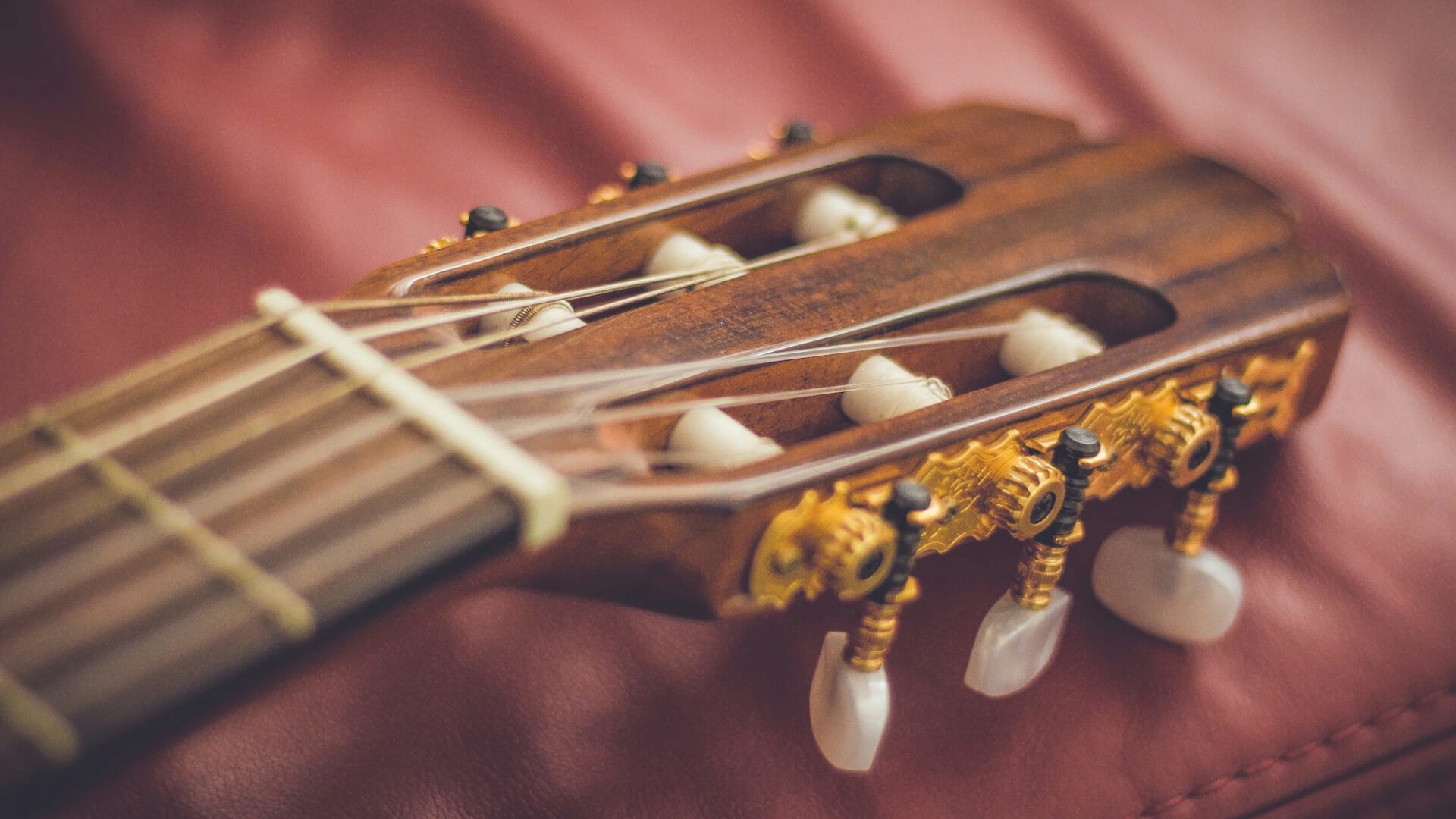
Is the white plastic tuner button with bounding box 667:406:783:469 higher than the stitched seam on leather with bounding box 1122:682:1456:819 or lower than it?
higher

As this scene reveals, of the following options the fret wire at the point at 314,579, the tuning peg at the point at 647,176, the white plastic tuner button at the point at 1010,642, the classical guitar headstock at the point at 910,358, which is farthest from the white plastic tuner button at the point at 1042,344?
the fret wire at the point at 314,579

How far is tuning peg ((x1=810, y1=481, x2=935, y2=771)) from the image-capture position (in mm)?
489

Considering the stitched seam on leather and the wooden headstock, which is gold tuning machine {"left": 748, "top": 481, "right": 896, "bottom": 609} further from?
the stitched seam on leather

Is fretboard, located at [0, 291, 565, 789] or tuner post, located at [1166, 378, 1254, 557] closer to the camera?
fretboard, located at [0, 291, 565, 789]

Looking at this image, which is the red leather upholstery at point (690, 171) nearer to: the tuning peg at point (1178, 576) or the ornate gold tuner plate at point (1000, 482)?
the tuning peg at point (1178, 576)

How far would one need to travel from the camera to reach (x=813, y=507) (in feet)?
1.57

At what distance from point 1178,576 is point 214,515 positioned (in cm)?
51

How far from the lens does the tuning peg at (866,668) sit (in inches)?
19.2

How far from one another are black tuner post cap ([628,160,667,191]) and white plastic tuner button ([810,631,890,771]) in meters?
0.31

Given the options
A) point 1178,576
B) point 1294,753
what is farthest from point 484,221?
point 1294,753

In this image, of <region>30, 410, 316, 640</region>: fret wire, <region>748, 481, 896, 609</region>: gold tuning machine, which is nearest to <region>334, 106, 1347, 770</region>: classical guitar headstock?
<region>748, 481, 896, 609</region>: gold tuning machine

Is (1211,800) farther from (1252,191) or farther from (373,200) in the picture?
(373,200)

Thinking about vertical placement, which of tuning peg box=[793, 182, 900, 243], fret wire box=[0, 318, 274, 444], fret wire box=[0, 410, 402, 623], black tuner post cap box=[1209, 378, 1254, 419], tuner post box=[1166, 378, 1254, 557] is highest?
fret wire box=[0, 318, 274, 444]

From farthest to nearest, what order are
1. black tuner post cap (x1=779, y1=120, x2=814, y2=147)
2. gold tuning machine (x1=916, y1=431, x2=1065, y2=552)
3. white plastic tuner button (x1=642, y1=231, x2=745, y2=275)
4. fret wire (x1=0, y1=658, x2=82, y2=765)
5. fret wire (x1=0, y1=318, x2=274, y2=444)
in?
1. black tuner post cap (x1=779, y1=120, x2=814, y2=147)
2. white plastic tuner button (x1=642, y1=231, x2=745, y2=275)
3. gold tuning machine (x1=916, y1=431, x2=1065, y2=552)
4. fret wire (x1=0, y1=318, x2=274, y2=444)
5. fret wire (x1=0, y1=658, x2=82, y2=765)
